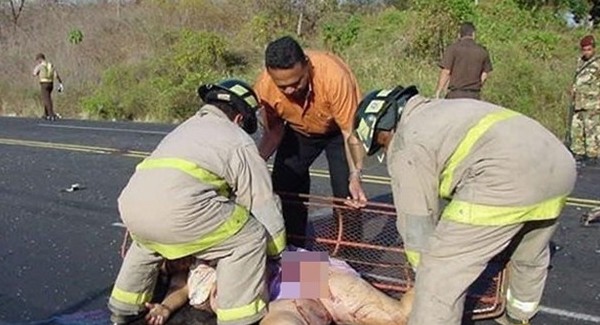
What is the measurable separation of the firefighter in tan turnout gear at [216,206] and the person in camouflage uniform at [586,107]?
7.34m

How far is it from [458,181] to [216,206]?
129 cm

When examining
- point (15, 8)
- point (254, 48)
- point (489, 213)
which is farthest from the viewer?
point (15, 8)

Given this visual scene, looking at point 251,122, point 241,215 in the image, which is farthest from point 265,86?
point 241,215

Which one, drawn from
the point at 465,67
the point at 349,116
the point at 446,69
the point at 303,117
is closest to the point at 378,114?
the point at 349,116

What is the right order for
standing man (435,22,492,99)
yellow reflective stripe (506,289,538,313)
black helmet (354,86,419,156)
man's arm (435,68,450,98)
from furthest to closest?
man's arm (435,68,450,98), standing man (435,22,492,99), yellow reflective stripe (506,289,538,313), black helmet (354,86,419,156)

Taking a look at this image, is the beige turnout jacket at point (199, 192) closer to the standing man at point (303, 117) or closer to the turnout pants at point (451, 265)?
the standing man at point (303, 117)

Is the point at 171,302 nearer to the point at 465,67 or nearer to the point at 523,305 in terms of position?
the point at 523,305

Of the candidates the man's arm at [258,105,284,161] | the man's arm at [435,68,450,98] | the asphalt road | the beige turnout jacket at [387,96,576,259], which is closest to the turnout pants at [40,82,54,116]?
the asphalt road

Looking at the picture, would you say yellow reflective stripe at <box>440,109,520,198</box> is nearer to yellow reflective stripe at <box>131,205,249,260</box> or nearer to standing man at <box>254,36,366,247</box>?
yellow reflective stripe at <box>131,205,249,260</box>

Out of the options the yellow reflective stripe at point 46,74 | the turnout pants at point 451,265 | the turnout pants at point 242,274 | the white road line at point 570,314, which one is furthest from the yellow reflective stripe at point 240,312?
the yellow reflective stripe at point 46,74

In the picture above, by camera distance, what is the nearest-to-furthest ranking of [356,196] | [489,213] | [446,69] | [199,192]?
1. [489,213]
2. [199,192]
3. [356,196]
4. [446,69]

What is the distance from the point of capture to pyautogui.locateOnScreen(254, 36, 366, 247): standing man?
4840mm

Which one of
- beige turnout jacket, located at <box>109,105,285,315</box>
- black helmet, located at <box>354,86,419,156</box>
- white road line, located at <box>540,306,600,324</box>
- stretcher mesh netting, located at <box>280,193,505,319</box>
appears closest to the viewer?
black helmet, located at <box>354,86,419,156</box>

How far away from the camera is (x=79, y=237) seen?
701 centimetres
